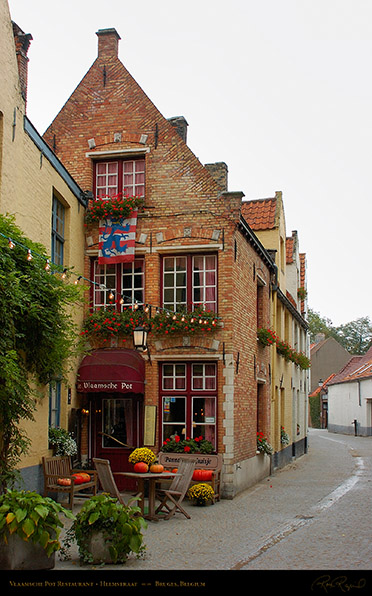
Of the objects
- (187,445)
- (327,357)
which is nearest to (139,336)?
(187,445)

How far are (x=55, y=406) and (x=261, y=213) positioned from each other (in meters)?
10.3

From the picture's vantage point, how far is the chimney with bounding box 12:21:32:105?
12.0m

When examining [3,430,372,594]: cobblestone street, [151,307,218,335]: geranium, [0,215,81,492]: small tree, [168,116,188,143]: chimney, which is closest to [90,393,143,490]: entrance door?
[151,307,218,335]: geranium

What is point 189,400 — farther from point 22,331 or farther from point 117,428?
point 22,331

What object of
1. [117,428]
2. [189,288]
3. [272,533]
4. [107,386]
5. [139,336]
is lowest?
[272,533]

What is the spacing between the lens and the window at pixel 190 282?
14.4 metres

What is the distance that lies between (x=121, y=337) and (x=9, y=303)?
5.49m

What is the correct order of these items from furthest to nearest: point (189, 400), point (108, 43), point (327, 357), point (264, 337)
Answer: point (327, 357)
point (264, 337)
point (108, 43)
point (189, 400)

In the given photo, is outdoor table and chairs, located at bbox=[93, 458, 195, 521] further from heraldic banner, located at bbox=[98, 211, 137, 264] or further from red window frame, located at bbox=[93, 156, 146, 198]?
red window frame, located at bbox=[93, 156, 146, 198]

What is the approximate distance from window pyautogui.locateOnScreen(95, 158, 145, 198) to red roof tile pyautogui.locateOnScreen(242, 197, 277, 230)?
6509 mm

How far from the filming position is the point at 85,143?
15.2 m

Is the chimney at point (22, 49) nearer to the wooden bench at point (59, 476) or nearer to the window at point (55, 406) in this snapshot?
the window at point (55, 406)
